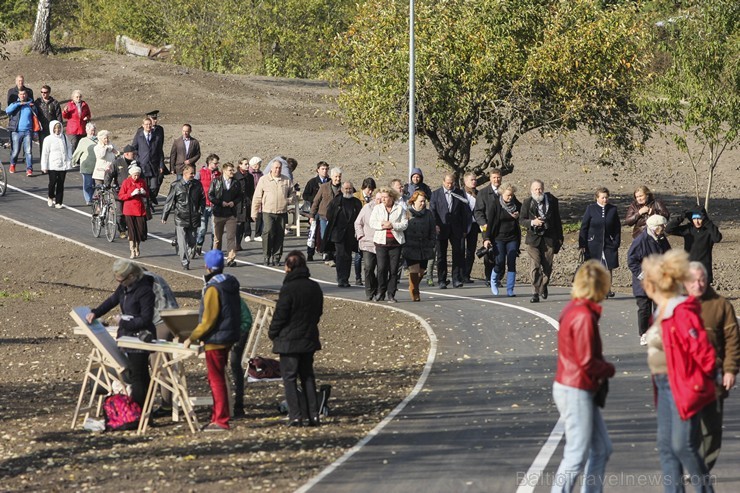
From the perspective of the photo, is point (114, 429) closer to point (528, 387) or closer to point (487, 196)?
point (528, 387)

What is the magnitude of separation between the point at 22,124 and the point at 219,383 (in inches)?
851

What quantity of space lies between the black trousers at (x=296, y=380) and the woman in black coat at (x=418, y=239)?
8.47m

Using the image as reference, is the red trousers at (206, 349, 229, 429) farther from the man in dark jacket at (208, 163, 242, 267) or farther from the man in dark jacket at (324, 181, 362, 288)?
the man in dark jacket at (208, 163, 242, 267)

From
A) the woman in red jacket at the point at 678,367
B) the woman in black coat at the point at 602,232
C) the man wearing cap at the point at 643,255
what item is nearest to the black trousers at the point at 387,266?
the woman in black coat at the point at 602,232

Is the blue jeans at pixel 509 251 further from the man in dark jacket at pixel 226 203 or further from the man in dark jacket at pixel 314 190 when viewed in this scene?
the man in dark jacket at pixel 226 203

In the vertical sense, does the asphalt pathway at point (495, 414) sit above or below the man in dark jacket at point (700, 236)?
below

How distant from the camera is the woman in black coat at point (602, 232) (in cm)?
2016

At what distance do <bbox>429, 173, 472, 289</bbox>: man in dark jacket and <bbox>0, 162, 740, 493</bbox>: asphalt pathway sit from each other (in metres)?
0.68

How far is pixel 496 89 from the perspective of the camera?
102 ft

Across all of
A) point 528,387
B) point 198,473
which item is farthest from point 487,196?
point 198,473

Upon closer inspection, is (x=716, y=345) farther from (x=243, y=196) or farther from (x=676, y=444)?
(x=243, y=196)

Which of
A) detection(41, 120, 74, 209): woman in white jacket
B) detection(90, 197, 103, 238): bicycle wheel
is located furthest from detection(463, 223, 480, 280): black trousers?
detection(41, 120, 74, 209): woman in white jacket

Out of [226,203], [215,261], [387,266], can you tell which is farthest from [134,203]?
[215,261]

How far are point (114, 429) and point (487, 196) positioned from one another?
1022 cm
